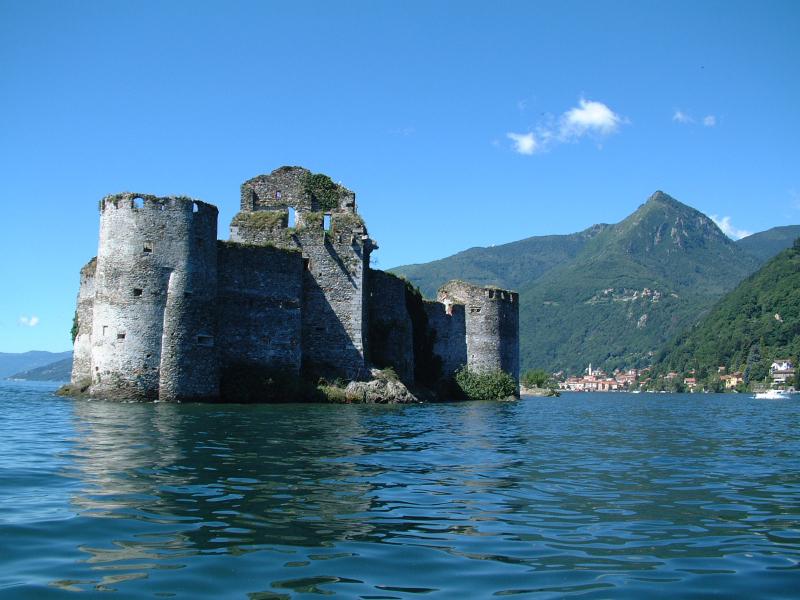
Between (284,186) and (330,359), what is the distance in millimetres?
9733

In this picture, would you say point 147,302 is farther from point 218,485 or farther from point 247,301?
point 218,485

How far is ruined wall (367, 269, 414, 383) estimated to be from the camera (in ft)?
130

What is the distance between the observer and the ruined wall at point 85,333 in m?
36.2

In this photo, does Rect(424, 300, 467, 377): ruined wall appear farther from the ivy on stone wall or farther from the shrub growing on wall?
the ivy on stone wall

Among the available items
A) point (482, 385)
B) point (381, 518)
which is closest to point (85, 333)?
point (482, 385)

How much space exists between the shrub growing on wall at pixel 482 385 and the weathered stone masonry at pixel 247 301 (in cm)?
76

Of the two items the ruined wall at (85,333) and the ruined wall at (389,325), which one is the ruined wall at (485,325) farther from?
the ruined wall at (85,333)

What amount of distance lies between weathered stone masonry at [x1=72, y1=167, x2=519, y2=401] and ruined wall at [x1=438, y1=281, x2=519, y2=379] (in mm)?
1351

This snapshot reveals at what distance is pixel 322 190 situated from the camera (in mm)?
40562

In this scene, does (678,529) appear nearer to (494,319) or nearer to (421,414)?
(421,414)

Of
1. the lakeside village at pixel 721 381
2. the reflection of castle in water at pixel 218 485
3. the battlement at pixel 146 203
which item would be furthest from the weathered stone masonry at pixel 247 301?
the lakeside village at pixel 721 381

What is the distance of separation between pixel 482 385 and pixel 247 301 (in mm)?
17349

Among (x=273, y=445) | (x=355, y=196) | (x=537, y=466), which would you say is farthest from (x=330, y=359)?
(x=537, y=466)

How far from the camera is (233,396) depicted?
32094 millimetres
